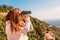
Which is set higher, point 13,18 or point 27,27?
point 13,18

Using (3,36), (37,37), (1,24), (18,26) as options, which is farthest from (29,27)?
(37,37)

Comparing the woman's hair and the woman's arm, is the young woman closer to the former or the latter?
the woman's hair

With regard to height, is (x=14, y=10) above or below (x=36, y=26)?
above

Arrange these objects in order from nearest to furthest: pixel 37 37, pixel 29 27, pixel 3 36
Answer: pixel 29 27 → pixel 3 36 → pixel 37 37

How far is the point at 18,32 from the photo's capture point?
523cm

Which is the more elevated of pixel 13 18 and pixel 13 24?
pixel 13 18

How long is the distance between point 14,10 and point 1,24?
372 inches

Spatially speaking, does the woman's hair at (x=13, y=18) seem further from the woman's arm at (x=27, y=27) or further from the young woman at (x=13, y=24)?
the woman's arm at (x=27, y=27)

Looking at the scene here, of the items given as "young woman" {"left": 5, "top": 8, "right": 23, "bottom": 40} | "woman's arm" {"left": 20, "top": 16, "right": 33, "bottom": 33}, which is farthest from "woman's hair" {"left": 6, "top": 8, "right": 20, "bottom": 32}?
"woman's arm" {"left": 20, "top": 16, "right": 33, "bottom": 33}

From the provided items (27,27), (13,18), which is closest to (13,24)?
(13,18)

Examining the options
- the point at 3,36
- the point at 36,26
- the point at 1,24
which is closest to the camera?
the point at 3,36

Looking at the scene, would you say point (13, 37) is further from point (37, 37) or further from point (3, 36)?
point (37, 37)

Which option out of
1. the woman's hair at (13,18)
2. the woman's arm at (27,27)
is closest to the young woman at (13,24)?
the woman's hair at (13,18)

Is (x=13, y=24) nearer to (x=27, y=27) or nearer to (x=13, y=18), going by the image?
(x=13, y=18)
